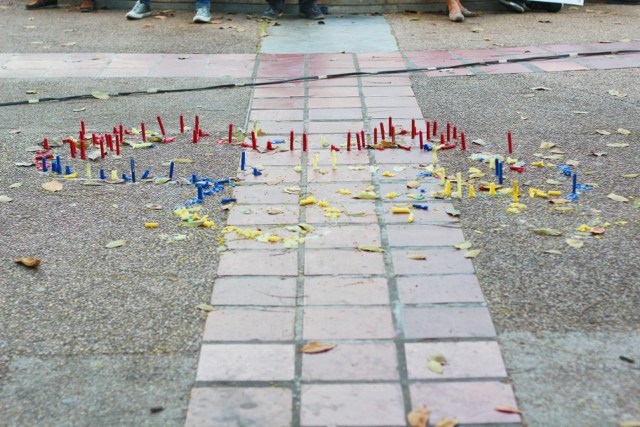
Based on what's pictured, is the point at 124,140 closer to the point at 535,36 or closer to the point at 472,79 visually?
the point at 472,79

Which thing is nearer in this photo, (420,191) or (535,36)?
(420,191)

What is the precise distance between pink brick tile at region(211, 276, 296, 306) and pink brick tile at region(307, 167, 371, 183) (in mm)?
1332

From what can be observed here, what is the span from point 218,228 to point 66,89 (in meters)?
3.38

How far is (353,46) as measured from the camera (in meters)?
8.65

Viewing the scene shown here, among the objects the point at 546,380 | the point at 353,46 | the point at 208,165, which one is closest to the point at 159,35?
the point at 353,46

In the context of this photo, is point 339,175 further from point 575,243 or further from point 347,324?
point 347,324

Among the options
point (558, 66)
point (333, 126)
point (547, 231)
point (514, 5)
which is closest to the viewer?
point (547, 231)

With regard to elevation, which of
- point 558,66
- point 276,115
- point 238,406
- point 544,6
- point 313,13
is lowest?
point 238,406

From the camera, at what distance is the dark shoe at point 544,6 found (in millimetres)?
10227

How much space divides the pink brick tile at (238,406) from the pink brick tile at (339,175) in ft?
7.15

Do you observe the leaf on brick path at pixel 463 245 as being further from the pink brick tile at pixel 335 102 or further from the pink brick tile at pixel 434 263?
the pink brick tile at pixel 335 102

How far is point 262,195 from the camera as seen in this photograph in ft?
15.4

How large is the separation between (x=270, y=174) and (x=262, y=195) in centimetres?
36

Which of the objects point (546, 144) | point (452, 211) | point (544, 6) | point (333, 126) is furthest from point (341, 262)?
point (544, 6)
